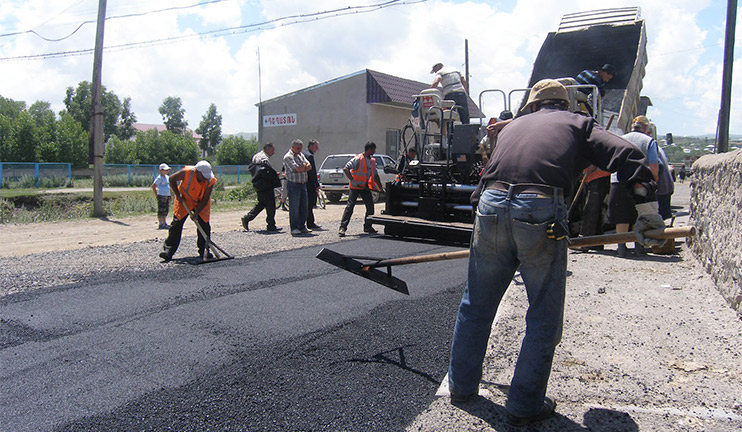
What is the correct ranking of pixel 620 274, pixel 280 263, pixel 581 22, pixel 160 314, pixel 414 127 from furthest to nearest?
pixel 581 22 < pixel 414 127 < pixel 280 263 < pixel 620 274 < pixel 160 314

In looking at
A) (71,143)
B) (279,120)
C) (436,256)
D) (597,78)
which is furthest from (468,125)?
(71,143)

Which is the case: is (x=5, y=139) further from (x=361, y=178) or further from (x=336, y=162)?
(x=361, y=178)

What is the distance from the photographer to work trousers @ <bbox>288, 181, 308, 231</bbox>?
32.7 feet

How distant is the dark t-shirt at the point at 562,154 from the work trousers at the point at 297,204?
23.9ft

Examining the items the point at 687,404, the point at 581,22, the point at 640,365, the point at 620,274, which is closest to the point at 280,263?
the point at 620,274

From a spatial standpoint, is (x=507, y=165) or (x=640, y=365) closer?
(x=507, y=165)

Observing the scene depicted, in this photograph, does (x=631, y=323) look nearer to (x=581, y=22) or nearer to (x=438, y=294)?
(x=438, y=294)

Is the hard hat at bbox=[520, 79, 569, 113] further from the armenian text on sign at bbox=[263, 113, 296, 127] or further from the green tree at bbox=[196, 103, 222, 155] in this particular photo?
the green tree at bbox=[196, 103, 222, 155]

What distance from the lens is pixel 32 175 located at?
2677cm

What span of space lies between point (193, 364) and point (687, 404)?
295 centimetres

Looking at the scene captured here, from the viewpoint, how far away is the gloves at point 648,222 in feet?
9.37

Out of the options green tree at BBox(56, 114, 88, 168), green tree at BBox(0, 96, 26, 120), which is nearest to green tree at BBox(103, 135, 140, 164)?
green tree at BBox(56, 114, 88, 168)

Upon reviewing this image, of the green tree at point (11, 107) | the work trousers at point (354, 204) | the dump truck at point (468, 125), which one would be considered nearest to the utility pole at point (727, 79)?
the dump truck at point (468, 125)

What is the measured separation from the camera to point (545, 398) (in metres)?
2.88
